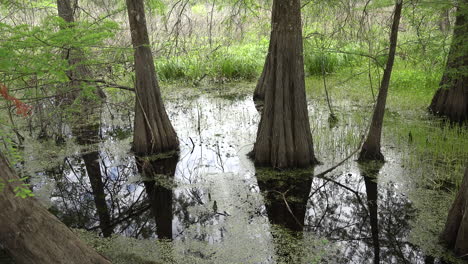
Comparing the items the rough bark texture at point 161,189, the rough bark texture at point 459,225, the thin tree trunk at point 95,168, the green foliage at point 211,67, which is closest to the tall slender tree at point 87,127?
the thin tree trunk at point 95,168

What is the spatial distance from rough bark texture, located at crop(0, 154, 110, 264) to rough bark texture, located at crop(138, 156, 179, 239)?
1635 millimetres

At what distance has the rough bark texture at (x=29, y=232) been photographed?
2209 mm

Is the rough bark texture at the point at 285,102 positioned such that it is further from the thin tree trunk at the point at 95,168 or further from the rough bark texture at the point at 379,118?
the thin tree trunk at the point at 95,168

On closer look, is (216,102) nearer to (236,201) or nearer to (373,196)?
(236,201)

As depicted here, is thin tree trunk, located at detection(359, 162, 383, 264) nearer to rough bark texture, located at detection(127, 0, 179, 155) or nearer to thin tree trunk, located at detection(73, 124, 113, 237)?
thin tree trunk, located at detection(73, 124, 113, 237)

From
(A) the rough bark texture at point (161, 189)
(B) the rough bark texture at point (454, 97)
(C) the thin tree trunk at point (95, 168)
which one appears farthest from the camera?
(B) the rough bark texture at point (454, 97)

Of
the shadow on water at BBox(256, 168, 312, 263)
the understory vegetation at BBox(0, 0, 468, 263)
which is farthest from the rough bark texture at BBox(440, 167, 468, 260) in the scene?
the shadow on water at BBox(256, 168, 312, 263)

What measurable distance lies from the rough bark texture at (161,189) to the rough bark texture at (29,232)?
163 cm

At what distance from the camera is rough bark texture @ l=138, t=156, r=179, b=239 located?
427cm

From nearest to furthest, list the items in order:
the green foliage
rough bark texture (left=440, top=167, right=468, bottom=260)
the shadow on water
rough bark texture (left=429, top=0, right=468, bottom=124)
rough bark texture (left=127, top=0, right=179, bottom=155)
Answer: rough bark texture (left=440, top=167, right=468, bottom=260)
the shadow on water
rough bark texture (left=127, top=0, right=179, bottom=155)
rough bark texture (left=429, top=0, right=468, bottom=124)
the green foliage

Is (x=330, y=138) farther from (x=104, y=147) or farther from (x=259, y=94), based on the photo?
(x=104, y=147)

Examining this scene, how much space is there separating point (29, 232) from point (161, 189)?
289cm

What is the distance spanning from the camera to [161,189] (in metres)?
5.15

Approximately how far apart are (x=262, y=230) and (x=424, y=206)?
2.00 metres
